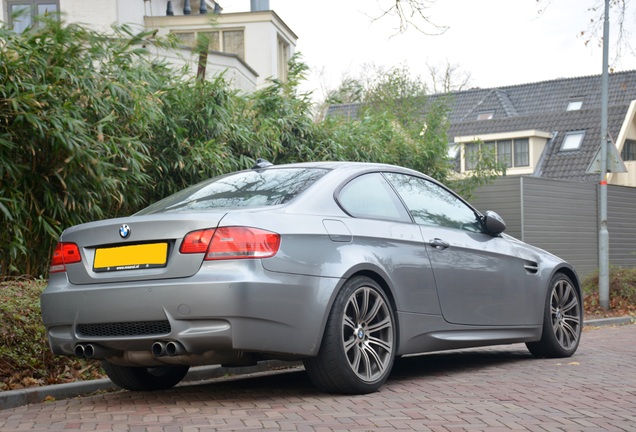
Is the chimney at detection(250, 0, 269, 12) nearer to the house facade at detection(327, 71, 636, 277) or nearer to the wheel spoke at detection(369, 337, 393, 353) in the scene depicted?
the house facade at detection(327, 71, 636, 277)

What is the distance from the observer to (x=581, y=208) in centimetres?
2197

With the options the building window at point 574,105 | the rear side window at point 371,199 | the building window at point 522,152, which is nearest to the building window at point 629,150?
the building window at point 522,152

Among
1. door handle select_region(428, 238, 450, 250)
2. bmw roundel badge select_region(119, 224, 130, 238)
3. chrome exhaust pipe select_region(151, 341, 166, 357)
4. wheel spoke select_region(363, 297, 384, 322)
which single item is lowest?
chrome exhaust pipe select_region(151, 341, 166, 357)

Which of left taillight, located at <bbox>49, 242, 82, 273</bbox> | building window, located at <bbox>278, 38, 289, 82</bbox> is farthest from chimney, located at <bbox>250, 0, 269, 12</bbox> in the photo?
left taillight, located at <bbox>49, 242, 82, 273</bbox>

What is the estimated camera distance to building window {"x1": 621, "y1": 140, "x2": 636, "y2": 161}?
46.8m

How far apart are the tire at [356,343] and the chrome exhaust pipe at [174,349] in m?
0.86

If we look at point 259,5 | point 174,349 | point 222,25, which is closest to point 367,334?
point 174,349

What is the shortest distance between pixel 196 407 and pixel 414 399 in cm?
135

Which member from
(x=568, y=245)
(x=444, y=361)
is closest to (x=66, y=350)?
(x=444, y=361)

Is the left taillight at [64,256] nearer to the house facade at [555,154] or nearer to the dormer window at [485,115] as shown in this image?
the house facade at [555,154]

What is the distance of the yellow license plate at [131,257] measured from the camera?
5758 millimetres

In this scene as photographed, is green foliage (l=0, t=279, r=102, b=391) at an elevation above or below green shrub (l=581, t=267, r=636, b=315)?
above

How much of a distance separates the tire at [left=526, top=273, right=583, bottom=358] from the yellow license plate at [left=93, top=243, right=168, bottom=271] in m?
3.84

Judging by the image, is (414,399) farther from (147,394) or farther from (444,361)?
(444,361)
